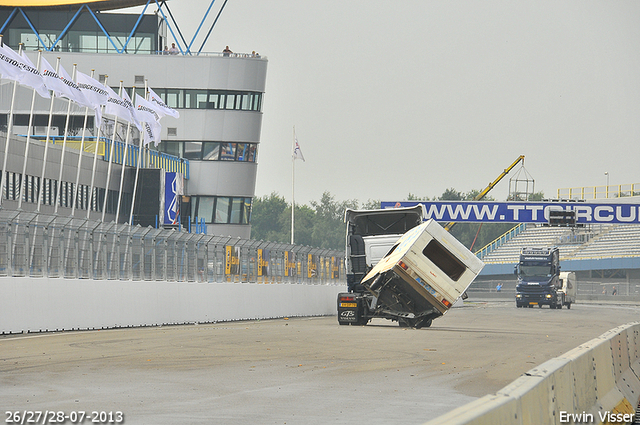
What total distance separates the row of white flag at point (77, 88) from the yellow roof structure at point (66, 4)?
785 inches

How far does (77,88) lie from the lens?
134ft

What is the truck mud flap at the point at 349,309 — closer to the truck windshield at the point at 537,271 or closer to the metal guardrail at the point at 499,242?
the truck windshield at the point at 537,271

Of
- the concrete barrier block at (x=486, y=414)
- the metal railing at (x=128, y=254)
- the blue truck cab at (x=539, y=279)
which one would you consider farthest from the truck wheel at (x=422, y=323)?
the blue truck cab at (x=539, y=279)

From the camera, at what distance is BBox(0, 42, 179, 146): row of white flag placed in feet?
116

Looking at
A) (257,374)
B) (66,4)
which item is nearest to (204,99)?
(66,4)

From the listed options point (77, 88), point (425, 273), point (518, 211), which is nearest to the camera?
point (425, 273)

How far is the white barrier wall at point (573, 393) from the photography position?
4.98 meters

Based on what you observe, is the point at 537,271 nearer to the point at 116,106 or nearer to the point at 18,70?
the point at 116,106

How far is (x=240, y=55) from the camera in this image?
70.9 m

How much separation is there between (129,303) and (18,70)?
14190mm

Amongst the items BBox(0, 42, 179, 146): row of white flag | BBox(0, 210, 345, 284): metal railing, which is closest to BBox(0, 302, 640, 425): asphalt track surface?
BBox(0, 210, 345, 284): metal railing

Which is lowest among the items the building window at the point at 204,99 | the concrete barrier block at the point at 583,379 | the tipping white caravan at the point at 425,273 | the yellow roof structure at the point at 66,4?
the concrete barrier block at the point at 583,379

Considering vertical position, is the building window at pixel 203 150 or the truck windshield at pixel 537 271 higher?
the building window at pixel 203 150

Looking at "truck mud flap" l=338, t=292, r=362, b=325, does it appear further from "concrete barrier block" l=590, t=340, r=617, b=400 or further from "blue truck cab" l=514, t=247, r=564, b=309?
"blue truck cab" l=514, t=247, r=564, b=309
